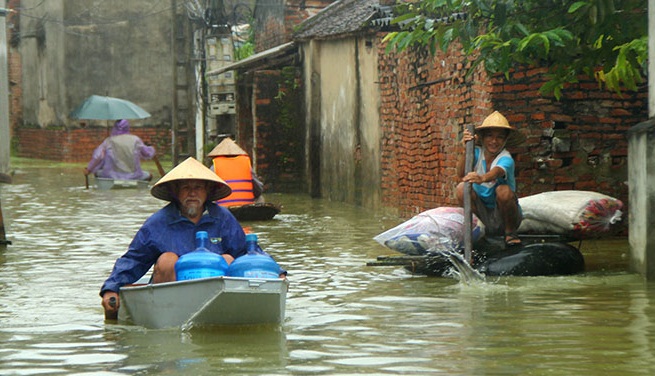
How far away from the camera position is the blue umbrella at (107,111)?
29.3 m

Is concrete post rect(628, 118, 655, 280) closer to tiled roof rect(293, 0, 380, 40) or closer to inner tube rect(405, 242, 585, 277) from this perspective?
inner tube rect(405, 242, 585, 277)

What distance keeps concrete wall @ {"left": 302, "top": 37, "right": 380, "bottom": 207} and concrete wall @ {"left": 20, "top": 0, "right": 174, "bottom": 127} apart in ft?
45.5

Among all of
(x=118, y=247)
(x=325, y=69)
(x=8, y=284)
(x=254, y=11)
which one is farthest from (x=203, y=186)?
(x=254, y=11)

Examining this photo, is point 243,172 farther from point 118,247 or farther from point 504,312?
point 504,312

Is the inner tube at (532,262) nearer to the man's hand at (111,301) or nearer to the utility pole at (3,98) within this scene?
the man's hand at (111,301)

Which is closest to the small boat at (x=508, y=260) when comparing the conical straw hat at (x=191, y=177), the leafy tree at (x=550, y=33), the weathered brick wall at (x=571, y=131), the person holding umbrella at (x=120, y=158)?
the leafy tree at (x=550, y=33)

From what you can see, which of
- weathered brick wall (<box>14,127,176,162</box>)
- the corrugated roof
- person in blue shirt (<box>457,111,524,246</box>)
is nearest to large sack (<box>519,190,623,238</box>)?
person in blue shirt (<box>457,111,524,246</box>)

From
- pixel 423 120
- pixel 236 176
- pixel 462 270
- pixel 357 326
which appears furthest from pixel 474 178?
pixel 423 120

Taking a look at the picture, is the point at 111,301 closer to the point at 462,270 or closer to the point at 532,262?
the point at 462,270

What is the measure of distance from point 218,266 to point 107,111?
22405mm

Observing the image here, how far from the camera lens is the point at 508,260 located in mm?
10828

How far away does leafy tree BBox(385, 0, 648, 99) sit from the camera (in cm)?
1072

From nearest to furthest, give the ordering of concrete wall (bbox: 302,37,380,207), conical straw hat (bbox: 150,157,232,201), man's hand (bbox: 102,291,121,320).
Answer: man's hand (bbox: 102,291,121,320) → conical straw hat (bbox: 150,157,232,201) → concrete wall (bbox: 302,37,380,207)

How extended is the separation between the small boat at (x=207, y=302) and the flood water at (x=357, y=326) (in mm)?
87
